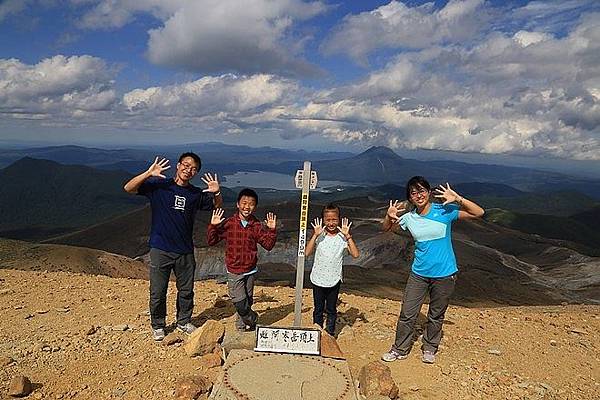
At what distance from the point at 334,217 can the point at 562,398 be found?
11.4 feet

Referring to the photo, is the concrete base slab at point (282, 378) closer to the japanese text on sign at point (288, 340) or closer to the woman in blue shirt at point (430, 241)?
the japanese text on sign at point (288, 340)

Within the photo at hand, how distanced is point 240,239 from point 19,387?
117 inches

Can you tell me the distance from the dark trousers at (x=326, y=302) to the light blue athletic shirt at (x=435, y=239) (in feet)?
4.13

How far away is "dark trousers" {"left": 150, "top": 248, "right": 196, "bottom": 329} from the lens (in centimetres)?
601

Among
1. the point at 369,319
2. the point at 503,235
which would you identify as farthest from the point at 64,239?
the point at 369,319

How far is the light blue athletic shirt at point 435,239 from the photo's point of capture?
5469 mm

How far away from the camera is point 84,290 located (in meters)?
9.46

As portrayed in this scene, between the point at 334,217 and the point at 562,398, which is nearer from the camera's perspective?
the point at 562,398

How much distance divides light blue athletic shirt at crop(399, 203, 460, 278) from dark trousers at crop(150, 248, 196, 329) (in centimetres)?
309

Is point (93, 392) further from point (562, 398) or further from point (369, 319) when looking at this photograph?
point (562, 398)

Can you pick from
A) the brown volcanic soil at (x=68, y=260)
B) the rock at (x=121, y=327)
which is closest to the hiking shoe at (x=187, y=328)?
the rock at (x=121, y=327)

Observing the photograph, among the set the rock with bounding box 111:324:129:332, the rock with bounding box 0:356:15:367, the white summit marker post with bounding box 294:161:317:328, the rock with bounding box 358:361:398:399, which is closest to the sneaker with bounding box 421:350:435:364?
the rock with bounding box 358:361:398:399

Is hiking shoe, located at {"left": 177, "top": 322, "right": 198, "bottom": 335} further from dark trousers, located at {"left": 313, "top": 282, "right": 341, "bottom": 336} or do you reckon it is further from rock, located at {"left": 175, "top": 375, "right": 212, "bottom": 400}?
dark trousers, located at {"left": 313, "top": 282, "right": 341, "bottom": 336}

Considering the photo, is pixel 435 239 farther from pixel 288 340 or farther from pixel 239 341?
pixel 239 341
